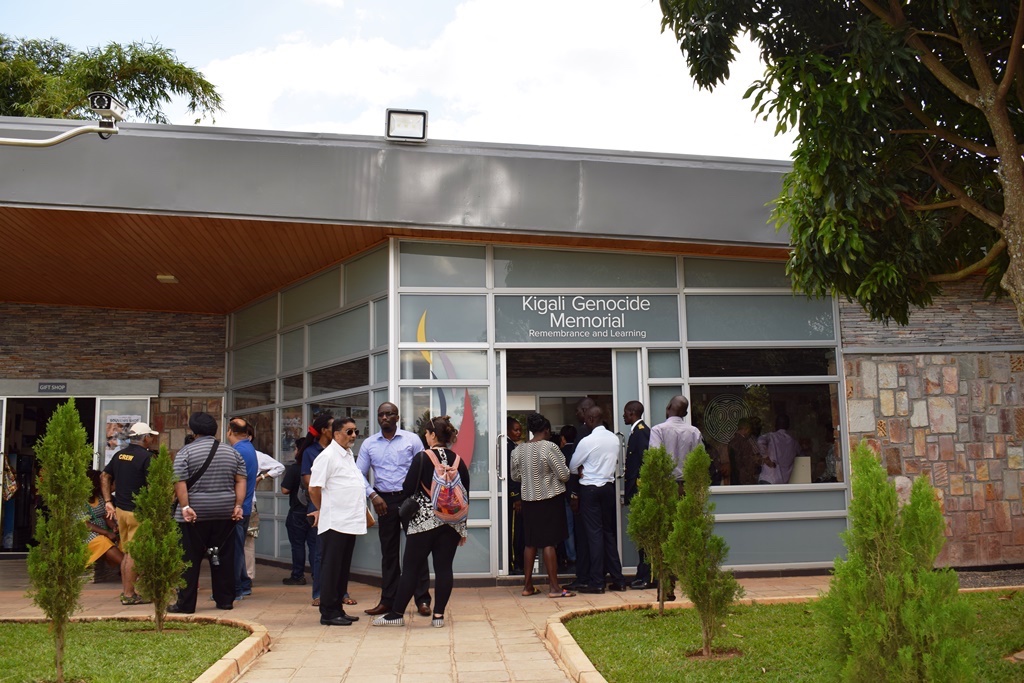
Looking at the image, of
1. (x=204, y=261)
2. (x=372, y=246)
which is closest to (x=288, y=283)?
(x=204, y=261)

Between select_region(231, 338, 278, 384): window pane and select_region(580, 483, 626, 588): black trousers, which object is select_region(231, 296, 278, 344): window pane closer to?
select_region(231, 338, 278, 384): window pane

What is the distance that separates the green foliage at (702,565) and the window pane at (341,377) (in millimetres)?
5205

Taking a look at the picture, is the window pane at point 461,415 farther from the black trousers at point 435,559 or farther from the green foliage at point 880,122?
the green foliage at point 880,122

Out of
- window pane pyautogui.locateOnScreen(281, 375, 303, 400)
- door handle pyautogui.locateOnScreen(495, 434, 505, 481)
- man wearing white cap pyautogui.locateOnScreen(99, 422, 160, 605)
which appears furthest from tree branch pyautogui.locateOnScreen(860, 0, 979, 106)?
window pane pyautogui.locateOnScreen(281, 375, 303, 400)

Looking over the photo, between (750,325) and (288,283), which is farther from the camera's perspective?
(288,283)

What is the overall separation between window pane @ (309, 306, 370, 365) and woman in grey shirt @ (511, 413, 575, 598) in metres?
2.57

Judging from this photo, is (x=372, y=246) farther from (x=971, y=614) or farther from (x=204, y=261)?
(x=971, y=614)

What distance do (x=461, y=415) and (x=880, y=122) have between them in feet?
17.3

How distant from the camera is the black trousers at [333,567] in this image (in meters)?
8.00

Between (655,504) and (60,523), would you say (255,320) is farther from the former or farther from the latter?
(60,523)

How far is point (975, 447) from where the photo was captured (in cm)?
1118

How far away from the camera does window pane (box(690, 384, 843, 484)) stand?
10.9 metres

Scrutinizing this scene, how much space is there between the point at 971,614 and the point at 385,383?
285 inches

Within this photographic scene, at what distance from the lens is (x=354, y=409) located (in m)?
11.2
